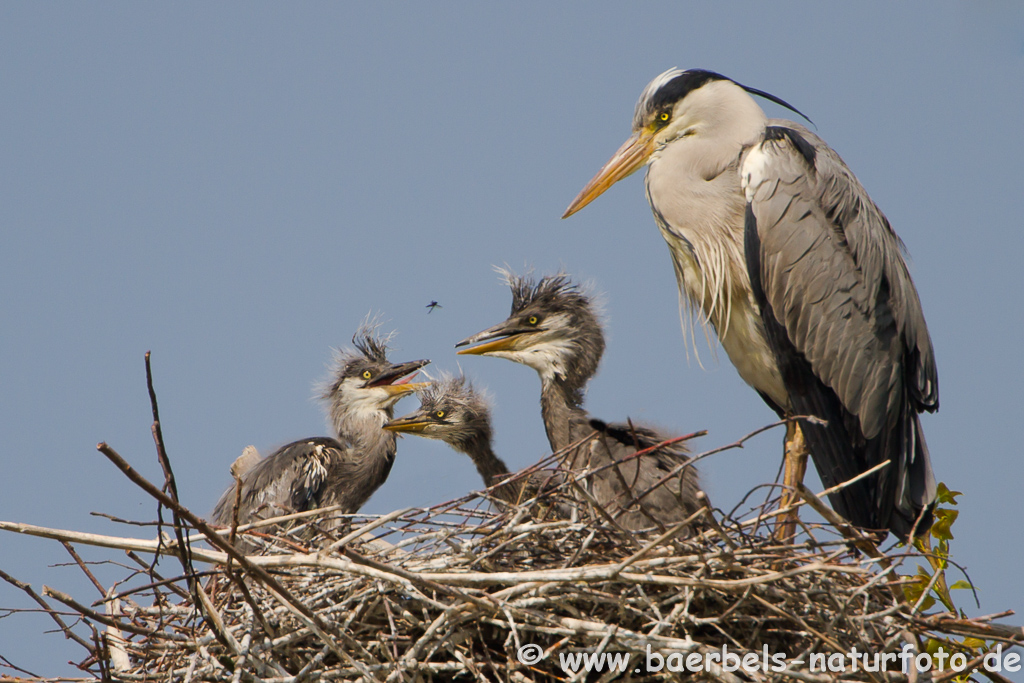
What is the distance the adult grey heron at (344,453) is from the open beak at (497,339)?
68 centimetres

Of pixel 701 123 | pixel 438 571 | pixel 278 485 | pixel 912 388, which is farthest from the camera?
pixel 278 485

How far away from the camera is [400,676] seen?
270 centimetres

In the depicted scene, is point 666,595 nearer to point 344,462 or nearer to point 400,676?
point 400,676

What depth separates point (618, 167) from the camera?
14.2ft

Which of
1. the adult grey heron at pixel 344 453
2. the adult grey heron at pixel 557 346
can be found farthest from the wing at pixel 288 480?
the adult grey heron at pixel 557 346

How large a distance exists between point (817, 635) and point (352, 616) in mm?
1249

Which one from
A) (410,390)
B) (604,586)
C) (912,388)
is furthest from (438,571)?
(410,390)

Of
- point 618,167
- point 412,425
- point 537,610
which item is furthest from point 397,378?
point 537,610

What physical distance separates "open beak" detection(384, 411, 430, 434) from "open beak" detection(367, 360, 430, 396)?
1.24ft

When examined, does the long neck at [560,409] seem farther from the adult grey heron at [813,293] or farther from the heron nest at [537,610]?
the heron nest at [537,610]

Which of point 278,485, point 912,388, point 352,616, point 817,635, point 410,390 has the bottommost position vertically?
point 817,635

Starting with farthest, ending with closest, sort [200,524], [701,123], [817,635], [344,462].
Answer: [344,462] < [701,123] < [817,635] < [200,524]

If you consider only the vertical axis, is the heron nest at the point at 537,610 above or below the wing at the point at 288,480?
below

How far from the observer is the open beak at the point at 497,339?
4617mm
